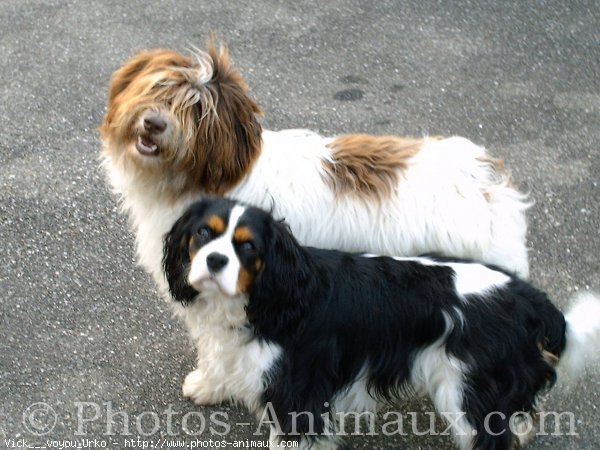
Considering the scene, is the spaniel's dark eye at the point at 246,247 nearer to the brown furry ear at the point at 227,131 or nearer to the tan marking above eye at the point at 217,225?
the tan marking above eye at the point at 217,225

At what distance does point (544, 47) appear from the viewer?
6223 mm

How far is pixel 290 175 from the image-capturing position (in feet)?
10.8

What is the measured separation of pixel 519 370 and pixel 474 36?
386 centimetres

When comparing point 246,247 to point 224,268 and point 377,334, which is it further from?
point 377,334

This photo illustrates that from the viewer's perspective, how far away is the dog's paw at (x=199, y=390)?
352cm

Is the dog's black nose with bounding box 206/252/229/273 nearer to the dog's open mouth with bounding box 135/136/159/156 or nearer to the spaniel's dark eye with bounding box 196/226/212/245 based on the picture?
the spaniel's dark eye with bounding box 196/226/212/245

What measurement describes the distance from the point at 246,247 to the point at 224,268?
117 mm

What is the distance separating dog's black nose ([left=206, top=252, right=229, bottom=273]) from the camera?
2.72 m

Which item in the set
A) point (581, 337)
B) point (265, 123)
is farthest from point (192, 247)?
point (265, 123)

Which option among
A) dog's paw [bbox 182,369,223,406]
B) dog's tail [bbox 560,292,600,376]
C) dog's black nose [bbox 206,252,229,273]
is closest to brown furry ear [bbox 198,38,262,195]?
dog's black nose [bbox 206,252,229,273]

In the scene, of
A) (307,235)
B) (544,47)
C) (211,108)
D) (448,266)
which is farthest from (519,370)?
(544,47)

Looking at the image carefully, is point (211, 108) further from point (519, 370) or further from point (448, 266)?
point (519, 370)

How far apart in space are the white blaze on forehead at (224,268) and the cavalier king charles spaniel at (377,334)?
0.11 m

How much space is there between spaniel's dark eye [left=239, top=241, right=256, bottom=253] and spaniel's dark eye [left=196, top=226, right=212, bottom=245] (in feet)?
0.36
